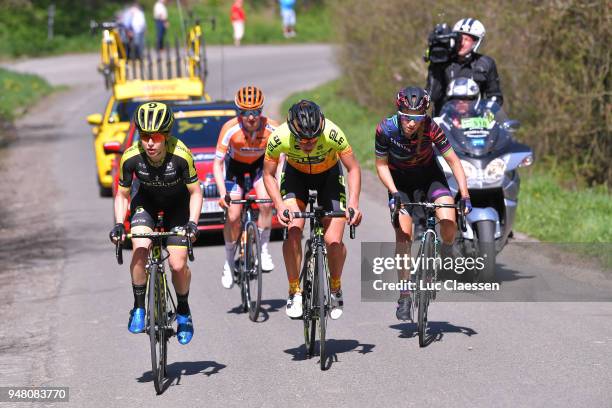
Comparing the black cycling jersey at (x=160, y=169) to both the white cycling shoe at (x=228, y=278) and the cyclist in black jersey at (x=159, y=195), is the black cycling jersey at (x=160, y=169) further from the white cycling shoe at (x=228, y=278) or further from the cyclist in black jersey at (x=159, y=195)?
the white cycling shoe at (x=228, y=278)

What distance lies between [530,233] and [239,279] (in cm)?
421

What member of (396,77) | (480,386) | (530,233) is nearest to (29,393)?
(480,386)

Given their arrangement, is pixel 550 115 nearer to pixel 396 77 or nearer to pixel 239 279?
pixel 396 77

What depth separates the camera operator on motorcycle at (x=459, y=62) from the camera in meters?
12.5

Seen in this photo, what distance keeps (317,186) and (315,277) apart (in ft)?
3.03

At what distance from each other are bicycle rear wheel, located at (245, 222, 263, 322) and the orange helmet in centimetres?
107

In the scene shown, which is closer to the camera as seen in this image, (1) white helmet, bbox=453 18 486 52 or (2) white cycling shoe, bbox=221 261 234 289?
(2) white cycling shoe, bbox=221 261 234 289

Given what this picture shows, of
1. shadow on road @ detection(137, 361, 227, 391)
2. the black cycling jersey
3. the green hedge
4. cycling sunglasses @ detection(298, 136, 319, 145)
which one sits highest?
cycling sunglasses @ detection(298, 136, 319, 145)

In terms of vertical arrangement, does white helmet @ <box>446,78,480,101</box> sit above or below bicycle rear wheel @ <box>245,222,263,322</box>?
above

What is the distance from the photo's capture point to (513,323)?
10.0m

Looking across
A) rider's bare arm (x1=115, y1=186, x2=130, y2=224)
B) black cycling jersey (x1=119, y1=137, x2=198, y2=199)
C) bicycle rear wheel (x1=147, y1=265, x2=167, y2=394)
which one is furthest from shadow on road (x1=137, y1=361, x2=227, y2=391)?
black cycling jersey (x1=119, y1=137, x2=198, y2=199)

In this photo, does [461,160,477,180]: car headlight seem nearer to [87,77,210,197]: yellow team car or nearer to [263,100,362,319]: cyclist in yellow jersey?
[263,100,362,319]: cyclist in yellow jersey

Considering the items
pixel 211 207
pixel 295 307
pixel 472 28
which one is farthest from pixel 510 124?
pixel 211 207

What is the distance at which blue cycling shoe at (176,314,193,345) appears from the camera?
8830mm
